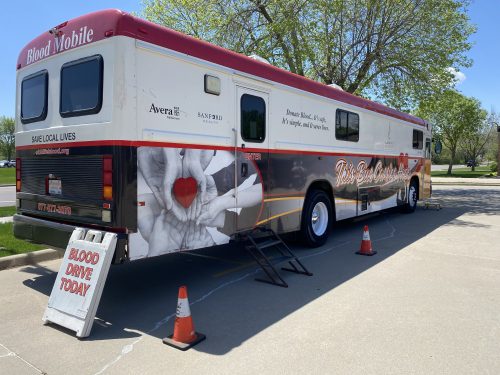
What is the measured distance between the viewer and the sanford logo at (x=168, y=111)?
4.43 metres

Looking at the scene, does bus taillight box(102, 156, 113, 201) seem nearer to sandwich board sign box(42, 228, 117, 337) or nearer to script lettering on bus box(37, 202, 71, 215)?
sandwich board sign box(42, 228, 117, 337)

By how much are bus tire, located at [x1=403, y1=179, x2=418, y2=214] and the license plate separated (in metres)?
10.5

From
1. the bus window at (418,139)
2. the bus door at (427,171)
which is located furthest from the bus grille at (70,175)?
the bus door at (427,171)

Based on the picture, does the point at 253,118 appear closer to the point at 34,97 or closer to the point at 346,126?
the point at 34,97

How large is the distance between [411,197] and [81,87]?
11.0 meters

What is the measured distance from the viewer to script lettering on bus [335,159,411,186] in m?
8.41

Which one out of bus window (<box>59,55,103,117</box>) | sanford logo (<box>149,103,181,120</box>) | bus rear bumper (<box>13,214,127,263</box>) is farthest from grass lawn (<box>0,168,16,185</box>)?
sanford logo (<box>149,103,181,120</box>)

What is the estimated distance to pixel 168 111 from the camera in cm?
458

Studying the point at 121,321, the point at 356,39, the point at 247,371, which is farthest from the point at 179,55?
the point at 356,39

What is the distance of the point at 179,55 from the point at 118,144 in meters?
1.30

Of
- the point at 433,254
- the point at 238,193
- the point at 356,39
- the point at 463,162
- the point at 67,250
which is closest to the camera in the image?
the point at 67,250

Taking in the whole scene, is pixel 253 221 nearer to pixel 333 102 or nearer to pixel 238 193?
pixel 238 193

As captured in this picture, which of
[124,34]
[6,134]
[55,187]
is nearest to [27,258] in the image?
[55,187]

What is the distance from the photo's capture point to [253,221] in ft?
19.6
